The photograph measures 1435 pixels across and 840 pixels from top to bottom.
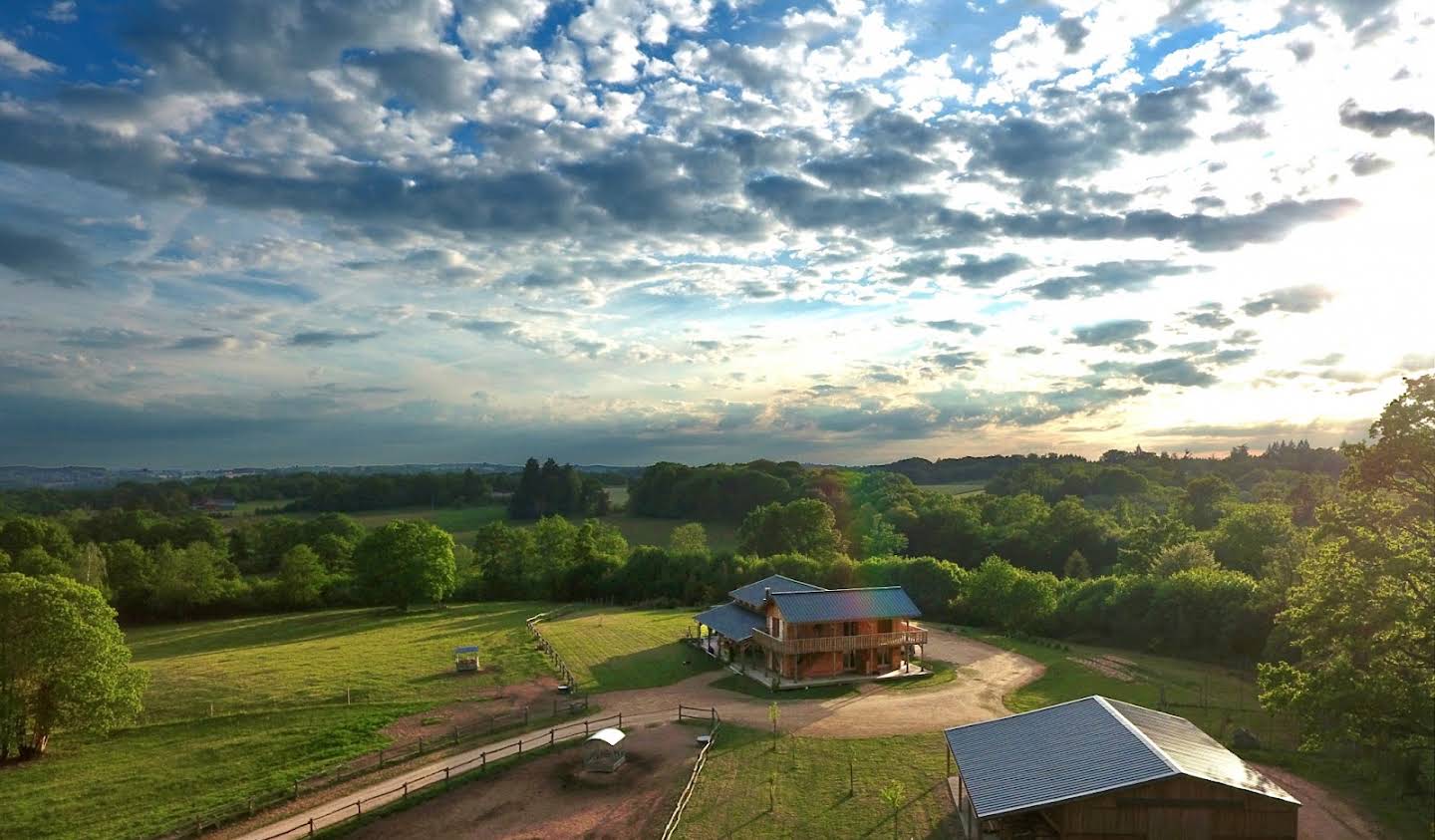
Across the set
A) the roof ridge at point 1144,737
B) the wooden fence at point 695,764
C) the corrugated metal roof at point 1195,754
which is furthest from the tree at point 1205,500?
the roof ridge at point 1144,737

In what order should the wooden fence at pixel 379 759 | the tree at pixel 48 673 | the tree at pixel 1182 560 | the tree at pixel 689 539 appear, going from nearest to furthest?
the wooden fence at pixel 379 759, the tree at pixel 48 673, the tree at pixel 1182 560, the tree at pixel 689 539

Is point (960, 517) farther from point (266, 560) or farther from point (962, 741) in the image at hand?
point (266, 560)

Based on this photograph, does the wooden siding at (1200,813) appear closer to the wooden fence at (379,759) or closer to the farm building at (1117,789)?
the farm building at (1117,789)

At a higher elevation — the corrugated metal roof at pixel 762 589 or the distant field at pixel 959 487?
the distant field at pixel 959 487

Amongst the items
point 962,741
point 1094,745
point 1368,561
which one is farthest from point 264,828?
point 1368,561

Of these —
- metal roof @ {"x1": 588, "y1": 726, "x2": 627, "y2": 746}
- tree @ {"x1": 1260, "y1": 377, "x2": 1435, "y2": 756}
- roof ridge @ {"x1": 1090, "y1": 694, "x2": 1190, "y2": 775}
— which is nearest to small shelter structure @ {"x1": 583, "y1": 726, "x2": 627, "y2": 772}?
metal roof @ {"x1": 588, "y1": 726, "x2": 627, "y2": 746}

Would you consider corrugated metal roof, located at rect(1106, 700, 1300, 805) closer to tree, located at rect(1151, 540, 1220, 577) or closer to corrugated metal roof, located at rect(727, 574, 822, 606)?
corrugated metal roof, located at rect(727, 574, 822, 606)

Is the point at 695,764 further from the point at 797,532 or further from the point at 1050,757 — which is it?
the point at 797,532

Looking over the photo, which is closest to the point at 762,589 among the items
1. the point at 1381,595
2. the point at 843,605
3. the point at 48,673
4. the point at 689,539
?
the point at 843,605
